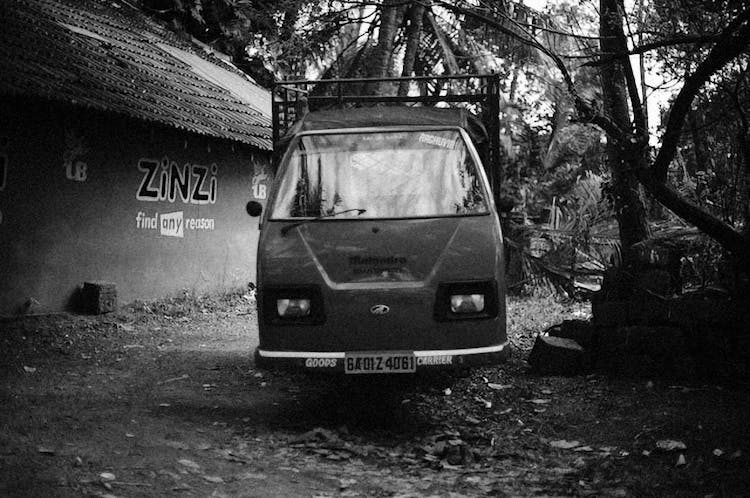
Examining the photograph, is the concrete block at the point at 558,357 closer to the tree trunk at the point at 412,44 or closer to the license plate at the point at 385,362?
the license plate at the point at 385,362

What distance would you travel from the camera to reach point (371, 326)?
514 cm

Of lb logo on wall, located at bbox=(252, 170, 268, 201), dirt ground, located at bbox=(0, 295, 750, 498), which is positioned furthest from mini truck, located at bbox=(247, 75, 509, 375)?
lb logo on wall, located at bbox=(252, 170, 268, 201)

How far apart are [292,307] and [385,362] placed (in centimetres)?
75

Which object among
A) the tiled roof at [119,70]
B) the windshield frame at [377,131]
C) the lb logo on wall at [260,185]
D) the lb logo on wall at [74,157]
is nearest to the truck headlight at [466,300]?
the windshield frame at [377,131]

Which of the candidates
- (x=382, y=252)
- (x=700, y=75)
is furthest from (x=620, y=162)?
(x=382, y=252)

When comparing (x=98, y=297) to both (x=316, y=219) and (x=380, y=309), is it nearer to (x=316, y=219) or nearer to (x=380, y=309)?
(x=316, y=219)

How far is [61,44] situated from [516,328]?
7.56 m

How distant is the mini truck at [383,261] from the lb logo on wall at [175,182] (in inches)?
233

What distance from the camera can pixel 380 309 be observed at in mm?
5125

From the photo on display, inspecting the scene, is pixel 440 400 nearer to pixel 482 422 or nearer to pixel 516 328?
pixel 482 422

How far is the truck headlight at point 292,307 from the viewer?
523 centimetres

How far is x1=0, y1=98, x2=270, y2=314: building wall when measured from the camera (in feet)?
30.3

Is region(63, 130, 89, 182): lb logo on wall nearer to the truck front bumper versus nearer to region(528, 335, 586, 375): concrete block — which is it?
the truck front bumper

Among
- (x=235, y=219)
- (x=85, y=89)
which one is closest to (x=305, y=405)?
(x=85, y=89)
